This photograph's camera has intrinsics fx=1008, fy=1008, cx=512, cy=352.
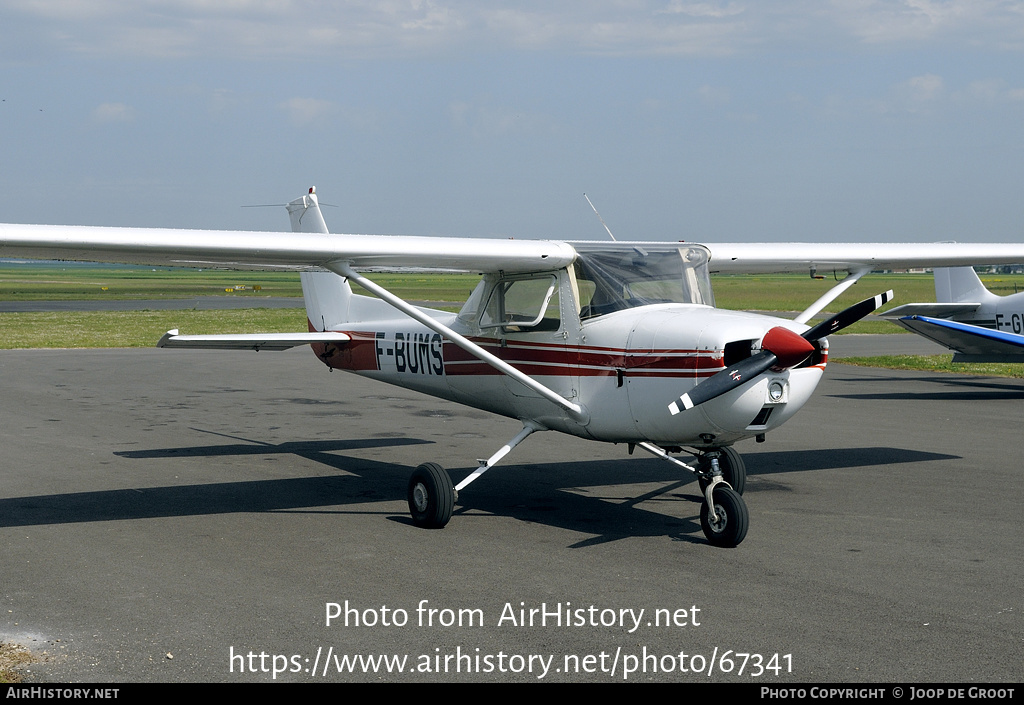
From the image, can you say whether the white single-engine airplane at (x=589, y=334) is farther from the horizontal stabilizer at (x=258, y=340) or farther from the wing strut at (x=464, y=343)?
the horizontal stabilizer at (x=258, y=340)

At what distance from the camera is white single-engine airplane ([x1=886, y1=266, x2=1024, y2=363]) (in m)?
18.0

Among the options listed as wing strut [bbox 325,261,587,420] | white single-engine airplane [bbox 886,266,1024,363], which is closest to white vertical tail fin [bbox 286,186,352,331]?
wing strut [bbox 325,261,587,420]

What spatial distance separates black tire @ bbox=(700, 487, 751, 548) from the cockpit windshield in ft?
5.45

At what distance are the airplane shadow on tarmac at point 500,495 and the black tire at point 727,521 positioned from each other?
321 millimetres

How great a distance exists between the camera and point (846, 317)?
745 cm

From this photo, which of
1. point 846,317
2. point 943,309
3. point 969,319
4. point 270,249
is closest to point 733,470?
point 846,317

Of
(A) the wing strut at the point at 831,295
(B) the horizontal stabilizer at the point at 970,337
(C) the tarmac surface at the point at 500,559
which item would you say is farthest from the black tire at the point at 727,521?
(B) the horizontal stabilizer at the point at 970,337

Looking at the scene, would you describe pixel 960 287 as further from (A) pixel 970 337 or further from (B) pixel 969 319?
(A) pixel 970 337

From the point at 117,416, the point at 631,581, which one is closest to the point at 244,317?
the point at 117,416

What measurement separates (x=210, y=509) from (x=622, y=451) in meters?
5.15

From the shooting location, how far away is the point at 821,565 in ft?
22.9

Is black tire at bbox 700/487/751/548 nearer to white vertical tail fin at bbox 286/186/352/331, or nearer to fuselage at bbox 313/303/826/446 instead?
fuselage at bbox 313/303/826/446

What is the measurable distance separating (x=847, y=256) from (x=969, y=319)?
11530mm

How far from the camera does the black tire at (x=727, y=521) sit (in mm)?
7395
